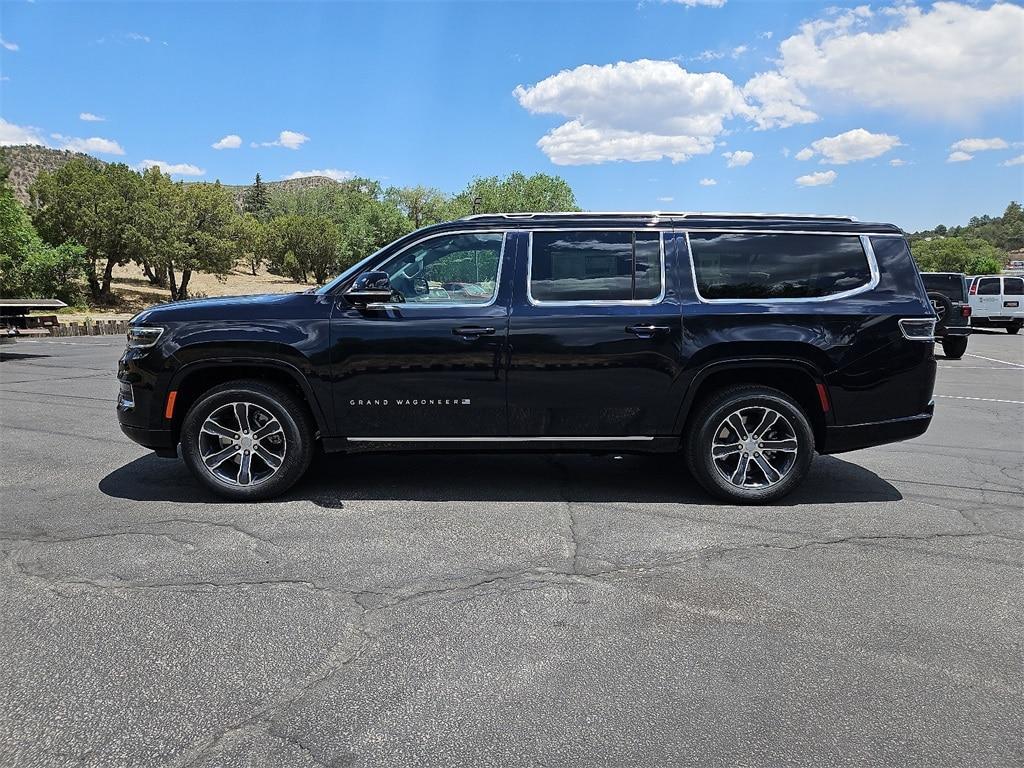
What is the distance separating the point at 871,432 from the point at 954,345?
1382cm

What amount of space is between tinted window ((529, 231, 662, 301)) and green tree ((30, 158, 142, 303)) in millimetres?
43625

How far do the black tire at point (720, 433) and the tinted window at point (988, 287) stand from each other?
24.6m

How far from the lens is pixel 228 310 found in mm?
4961

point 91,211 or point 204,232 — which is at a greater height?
point 91,211

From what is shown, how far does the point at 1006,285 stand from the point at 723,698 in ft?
91.4

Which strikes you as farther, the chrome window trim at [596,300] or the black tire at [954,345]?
the black tire at [954,345]

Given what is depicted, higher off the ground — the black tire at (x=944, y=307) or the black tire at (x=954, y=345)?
the black tire at (x=944, y=307)

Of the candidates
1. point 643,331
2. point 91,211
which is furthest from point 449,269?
point 91,211

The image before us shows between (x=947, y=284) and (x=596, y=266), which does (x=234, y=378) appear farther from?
(x=947, y=284)

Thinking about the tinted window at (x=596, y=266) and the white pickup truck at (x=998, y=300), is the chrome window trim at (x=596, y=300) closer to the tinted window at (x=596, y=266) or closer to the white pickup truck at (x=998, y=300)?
the tinted window at (x=596, y=266)

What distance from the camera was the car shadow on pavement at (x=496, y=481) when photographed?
17.1 ft

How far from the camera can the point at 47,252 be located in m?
31.1

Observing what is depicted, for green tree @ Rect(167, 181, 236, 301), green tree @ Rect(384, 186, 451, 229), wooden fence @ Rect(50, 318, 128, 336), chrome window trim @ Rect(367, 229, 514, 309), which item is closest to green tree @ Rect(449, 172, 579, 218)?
green tree @ Rect(384, 186, 451, 229)

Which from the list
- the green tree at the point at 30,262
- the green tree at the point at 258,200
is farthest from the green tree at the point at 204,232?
the green tree at the point at 258,200
